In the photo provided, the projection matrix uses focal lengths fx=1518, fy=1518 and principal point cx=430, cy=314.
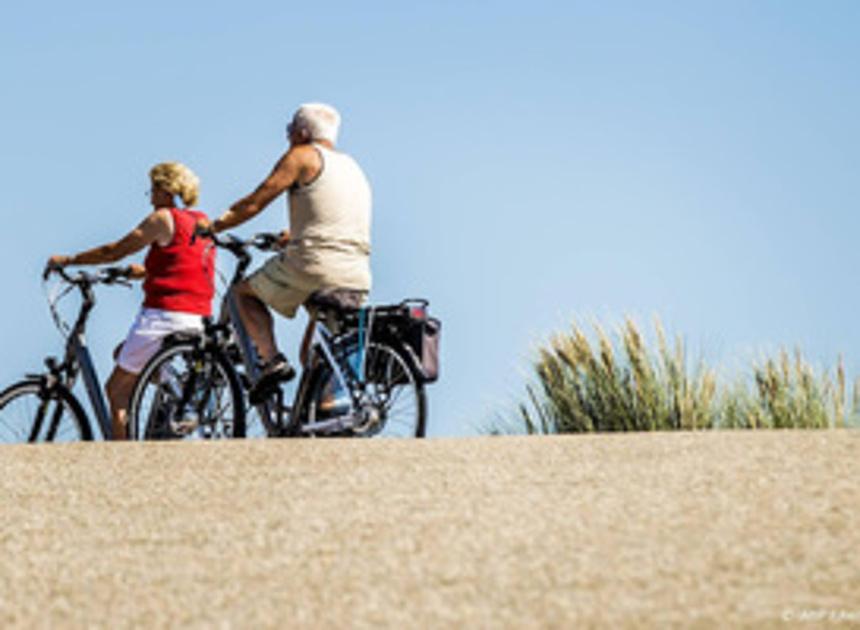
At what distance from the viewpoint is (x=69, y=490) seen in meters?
7.12

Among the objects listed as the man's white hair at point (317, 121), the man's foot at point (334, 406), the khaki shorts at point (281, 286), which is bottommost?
the man's foot at point (334, 406)

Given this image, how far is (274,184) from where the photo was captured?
803cm

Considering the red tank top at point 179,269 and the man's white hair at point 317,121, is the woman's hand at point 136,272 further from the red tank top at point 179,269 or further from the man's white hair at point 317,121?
the man's white hair at point 317,121

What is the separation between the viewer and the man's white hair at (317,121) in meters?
8.27

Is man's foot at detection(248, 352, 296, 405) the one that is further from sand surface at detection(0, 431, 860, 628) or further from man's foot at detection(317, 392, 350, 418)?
sand surface at detection(0, 431, 860, 628)

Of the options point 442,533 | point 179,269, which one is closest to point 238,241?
point 179,269

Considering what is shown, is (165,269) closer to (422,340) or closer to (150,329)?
(150,329)

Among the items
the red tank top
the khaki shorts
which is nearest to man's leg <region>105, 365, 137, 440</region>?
the red tank top

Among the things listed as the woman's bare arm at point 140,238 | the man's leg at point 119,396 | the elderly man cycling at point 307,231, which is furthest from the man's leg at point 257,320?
the man's leg at point 119,396

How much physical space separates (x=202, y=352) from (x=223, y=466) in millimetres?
1339

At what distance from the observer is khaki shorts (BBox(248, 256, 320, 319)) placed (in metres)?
8.07

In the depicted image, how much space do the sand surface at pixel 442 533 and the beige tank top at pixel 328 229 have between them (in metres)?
0.97

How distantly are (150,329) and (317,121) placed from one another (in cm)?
157

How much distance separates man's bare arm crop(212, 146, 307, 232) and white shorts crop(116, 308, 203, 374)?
2.86 ft
